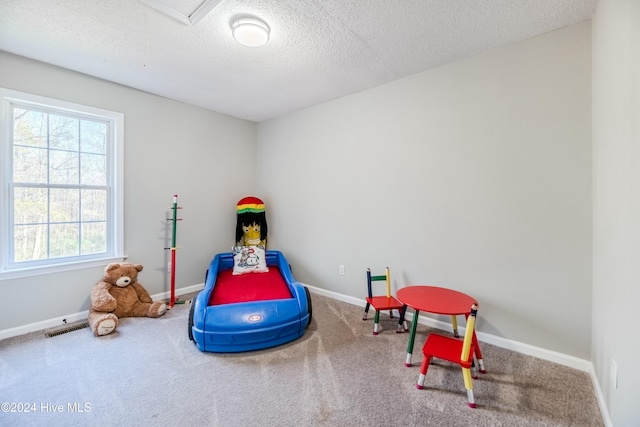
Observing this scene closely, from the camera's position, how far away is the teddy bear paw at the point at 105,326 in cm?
247

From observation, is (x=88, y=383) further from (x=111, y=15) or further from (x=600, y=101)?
(x=600, y=101)

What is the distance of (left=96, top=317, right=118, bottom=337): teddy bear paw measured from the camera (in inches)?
97.3

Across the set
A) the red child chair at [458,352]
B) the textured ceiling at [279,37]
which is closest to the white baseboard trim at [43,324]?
the textured ceiling at [279,37]

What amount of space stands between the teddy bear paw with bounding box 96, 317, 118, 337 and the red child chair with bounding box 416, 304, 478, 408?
266 centimetres

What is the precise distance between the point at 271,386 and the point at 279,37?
2.56m

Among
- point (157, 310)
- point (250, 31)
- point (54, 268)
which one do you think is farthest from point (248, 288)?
point (250, 31)

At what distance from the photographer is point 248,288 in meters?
3.00

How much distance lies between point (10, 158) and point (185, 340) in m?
2.29

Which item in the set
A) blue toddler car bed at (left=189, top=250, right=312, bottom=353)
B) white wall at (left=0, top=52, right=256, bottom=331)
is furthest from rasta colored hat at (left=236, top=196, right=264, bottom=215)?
blue toddler car bed at (left=189, top=250, right=312, bottom=353)

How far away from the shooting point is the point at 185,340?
7.98 feet

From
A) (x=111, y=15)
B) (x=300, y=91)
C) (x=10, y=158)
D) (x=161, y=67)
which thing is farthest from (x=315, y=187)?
(x=10, y=158)

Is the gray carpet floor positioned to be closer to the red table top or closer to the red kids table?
the red kids table

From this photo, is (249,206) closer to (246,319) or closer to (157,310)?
(157,310)

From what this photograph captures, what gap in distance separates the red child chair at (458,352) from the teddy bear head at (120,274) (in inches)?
117
